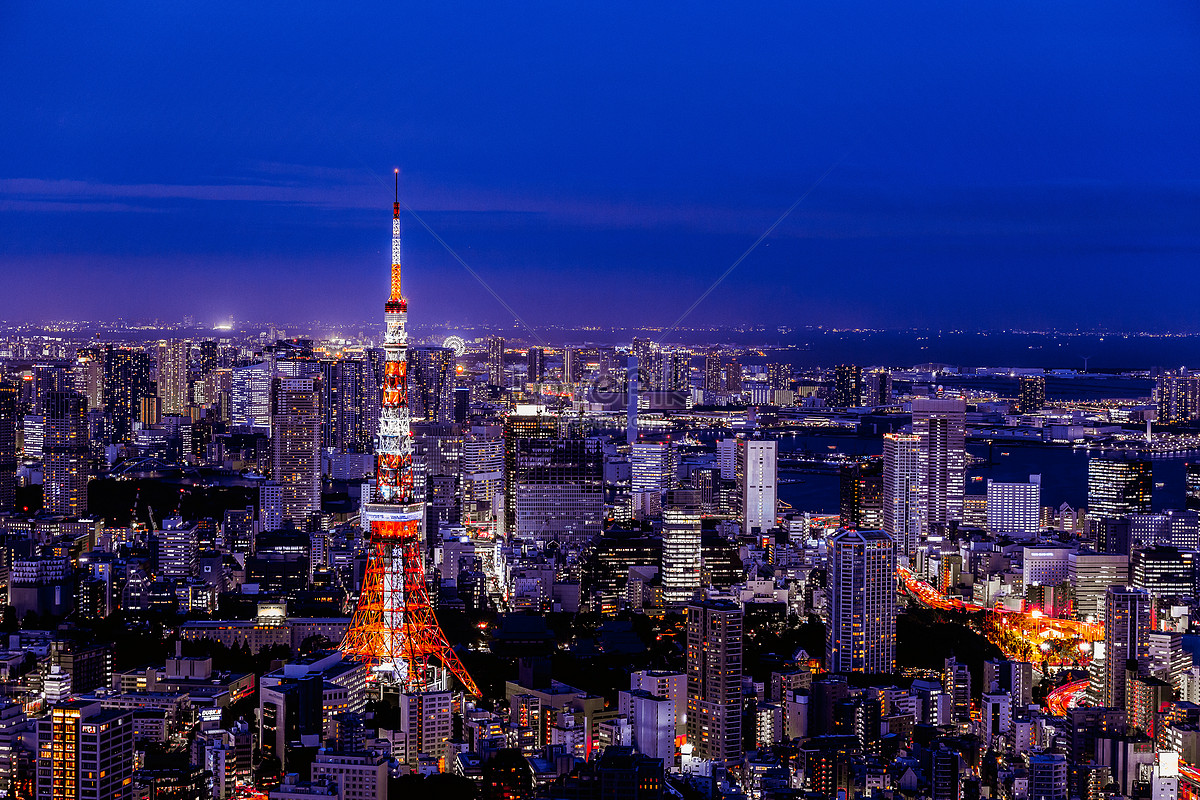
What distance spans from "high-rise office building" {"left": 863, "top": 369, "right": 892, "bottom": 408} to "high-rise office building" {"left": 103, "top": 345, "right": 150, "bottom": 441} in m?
10.8

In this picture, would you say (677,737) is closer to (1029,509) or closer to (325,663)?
(325,663)

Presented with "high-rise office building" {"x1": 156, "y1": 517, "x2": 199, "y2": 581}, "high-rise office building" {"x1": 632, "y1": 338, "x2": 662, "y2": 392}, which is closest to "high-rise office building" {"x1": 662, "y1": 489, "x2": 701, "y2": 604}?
"high-rise office building" {"x1": 156, "y1": 517, "x2": 199, "y2": 581}

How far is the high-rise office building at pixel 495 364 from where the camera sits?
21.1 meters

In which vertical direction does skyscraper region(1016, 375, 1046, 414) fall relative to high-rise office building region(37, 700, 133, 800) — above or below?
above

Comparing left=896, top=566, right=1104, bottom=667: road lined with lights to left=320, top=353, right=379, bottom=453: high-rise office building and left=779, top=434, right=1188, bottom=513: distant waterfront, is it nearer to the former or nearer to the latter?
left=779, top=434, right=1188, bottom=513: distant waterfront

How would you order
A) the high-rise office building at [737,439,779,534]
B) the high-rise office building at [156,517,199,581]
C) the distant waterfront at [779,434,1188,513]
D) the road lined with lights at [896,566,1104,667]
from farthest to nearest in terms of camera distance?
1. the distant waterfront at [779,434,1188,513]
2. the high-rise office building at [737,439,779,534]
3. the high-rise office building at [156,517,199,581]
4. the road lined with lights at [896,566,1104,667]

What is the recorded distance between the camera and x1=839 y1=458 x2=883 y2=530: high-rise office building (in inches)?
628

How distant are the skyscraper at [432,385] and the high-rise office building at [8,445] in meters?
4.71

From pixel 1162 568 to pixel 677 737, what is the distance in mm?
5672

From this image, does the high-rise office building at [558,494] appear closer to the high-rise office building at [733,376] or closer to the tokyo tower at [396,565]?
the tokyo tower at [396,565]

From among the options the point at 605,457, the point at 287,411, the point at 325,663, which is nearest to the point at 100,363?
the point at 287,411

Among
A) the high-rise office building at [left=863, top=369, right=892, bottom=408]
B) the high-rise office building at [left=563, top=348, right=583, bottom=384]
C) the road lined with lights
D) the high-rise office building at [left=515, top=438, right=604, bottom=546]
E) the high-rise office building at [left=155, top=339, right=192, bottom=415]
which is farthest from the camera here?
the high-rise office building at [left=863, top=369, right=892, bottom=408]

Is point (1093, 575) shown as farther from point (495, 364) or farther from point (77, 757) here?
point (495, 364)

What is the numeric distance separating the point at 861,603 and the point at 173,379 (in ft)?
51.3
